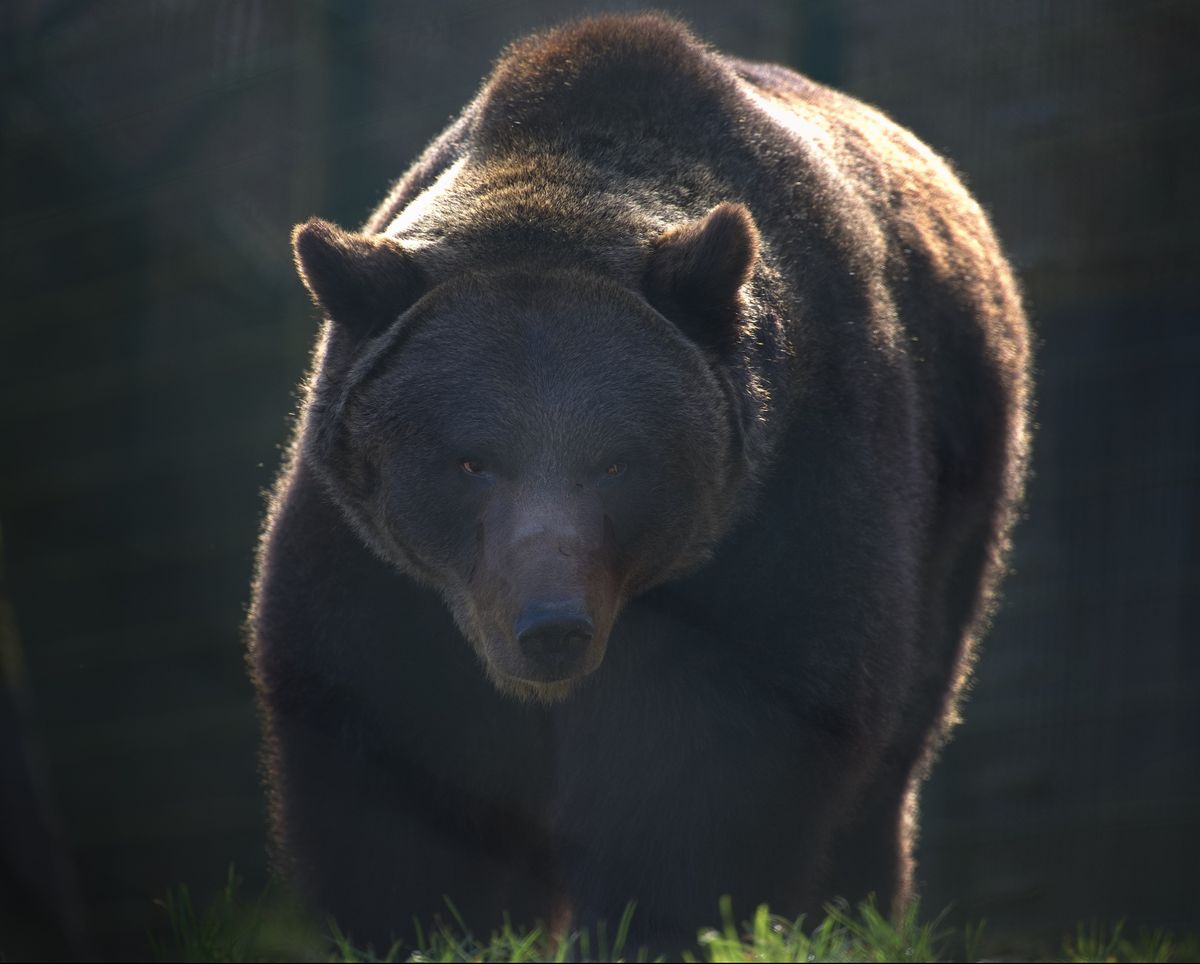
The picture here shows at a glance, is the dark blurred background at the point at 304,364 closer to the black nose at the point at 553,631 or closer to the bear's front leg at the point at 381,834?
the bear's front leg at the point at 381,834

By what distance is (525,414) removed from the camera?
3559 millimetres

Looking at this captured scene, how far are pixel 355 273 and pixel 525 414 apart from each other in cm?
51

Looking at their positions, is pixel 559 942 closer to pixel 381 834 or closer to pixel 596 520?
pixel 381 834

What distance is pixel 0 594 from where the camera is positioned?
22.5 feet

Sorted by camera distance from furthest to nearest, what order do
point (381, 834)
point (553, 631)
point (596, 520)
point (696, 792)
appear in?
point (381, 834)
point (696, 792)
point (596, 520)
point (553, 631)

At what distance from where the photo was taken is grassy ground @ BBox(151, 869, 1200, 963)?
11.0ft

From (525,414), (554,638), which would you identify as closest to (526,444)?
(525,414)

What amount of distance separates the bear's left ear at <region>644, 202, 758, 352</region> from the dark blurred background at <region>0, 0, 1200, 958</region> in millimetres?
3478

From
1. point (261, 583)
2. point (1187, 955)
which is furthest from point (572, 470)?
point (1187, 955)

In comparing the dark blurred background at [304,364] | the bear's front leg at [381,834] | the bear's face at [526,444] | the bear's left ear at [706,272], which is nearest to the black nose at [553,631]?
the bear's face at [526,444]

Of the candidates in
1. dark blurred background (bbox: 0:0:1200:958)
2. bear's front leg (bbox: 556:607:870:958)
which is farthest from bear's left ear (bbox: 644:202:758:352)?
dark blurred background (bbox: 0:0:1200:958)

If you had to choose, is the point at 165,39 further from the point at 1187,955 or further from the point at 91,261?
the point at 1187,955

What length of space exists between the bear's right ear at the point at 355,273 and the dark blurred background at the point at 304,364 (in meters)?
3.01

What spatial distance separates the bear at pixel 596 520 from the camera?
361 cm
